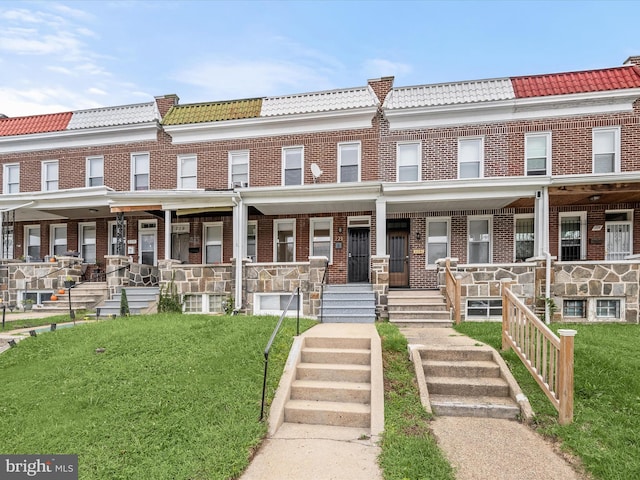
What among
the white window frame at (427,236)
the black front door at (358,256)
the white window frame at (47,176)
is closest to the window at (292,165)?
the black front door at (358,256)

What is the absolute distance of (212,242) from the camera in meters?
13.6

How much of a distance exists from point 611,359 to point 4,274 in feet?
55.7

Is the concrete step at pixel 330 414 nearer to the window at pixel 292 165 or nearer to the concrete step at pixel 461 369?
Result: the concrete step at pixel 461 369

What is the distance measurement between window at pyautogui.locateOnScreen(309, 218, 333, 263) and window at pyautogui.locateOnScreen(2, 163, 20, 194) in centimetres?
1250

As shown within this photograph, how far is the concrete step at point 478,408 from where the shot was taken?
4.61m

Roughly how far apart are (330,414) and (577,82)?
13068 mm

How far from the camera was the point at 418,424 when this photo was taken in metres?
4.32

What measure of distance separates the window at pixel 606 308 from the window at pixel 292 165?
9.51 metres

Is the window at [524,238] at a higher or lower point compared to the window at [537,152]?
lower

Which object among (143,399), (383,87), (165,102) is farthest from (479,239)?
(165,102)

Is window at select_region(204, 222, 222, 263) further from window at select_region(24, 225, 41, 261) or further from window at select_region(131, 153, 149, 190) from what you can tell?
window at select_region(24, 225, 41, 261)

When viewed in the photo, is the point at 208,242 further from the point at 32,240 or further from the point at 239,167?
the point at 32,240

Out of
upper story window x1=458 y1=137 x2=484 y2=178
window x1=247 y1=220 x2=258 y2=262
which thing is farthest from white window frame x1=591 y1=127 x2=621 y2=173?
window x1=247 y1=220 x2=258 y2=262

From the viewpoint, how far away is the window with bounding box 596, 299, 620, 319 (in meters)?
9.42
